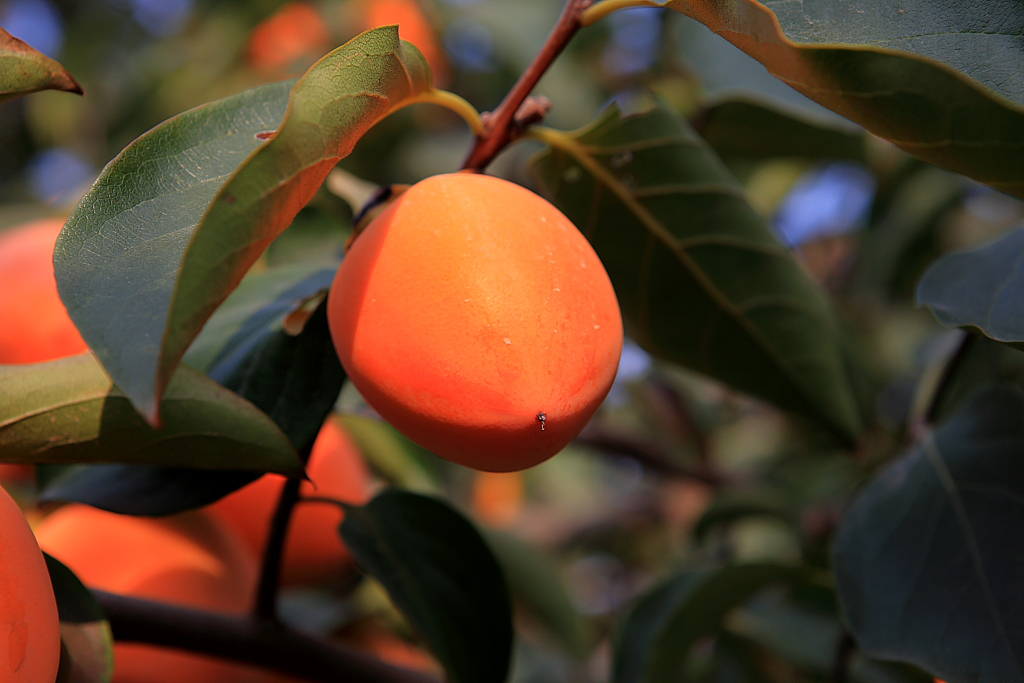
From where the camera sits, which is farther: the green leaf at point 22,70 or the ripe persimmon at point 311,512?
the ripe persimmon at point 311,512

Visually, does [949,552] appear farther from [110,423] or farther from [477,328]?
[110,423]

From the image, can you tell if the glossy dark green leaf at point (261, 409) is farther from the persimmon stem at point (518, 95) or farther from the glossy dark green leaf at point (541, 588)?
the glossy dark green leaf at point (541, 588)

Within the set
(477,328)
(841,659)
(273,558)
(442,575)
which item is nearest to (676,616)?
(841,659)

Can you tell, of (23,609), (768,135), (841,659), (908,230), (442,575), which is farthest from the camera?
(908,230)

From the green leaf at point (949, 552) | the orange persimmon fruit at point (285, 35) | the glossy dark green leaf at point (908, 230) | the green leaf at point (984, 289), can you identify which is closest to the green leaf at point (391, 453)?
the green leaf at point (949, 552)

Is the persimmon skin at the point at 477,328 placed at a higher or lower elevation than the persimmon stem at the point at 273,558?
higher


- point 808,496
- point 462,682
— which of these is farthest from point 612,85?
point 462,682
